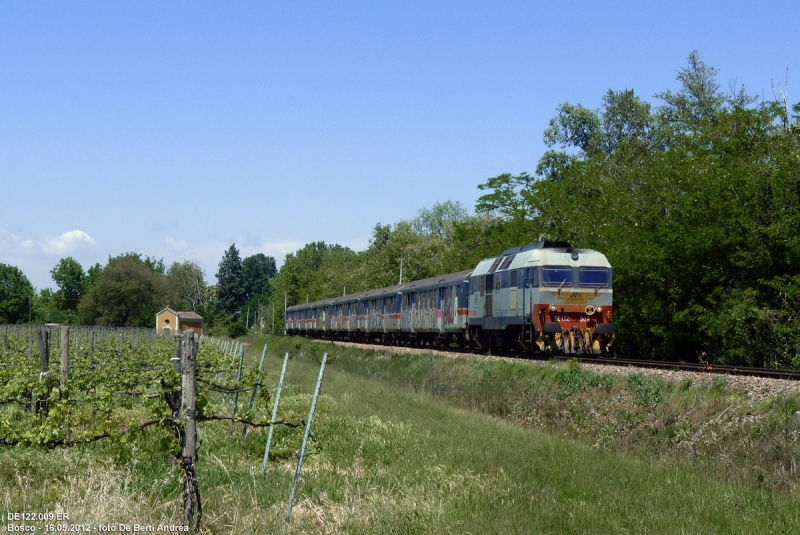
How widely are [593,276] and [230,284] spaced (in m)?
132

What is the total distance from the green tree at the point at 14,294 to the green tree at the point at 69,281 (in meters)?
9.89

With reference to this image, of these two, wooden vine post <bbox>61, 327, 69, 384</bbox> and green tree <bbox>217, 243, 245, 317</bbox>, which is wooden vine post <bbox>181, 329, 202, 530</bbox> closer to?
wooden vine post <bbox>61, 327, 69, 384</bbox>

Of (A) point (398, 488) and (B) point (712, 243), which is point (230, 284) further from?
(A) point (398, 488)

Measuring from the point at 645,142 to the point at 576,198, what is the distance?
780 inches

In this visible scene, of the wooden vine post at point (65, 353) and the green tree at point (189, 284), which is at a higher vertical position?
the green tree at point (189, 284)

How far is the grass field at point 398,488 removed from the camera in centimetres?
845

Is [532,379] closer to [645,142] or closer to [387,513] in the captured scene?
[387,513]

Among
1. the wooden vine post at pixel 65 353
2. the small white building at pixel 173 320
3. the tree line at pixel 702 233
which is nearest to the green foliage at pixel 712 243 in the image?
the tree line at pixel 702 233

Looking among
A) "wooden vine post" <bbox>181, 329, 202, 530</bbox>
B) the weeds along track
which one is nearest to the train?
the weeds along track

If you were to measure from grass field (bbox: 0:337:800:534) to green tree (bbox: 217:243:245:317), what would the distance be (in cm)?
14195

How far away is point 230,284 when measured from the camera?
504 ft

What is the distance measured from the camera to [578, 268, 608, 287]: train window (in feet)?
85.6

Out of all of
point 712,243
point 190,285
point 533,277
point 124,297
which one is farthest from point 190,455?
point 190,285

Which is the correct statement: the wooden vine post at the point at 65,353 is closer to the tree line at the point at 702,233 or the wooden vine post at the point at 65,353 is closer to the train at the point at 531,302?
the train at the point at 531,302
